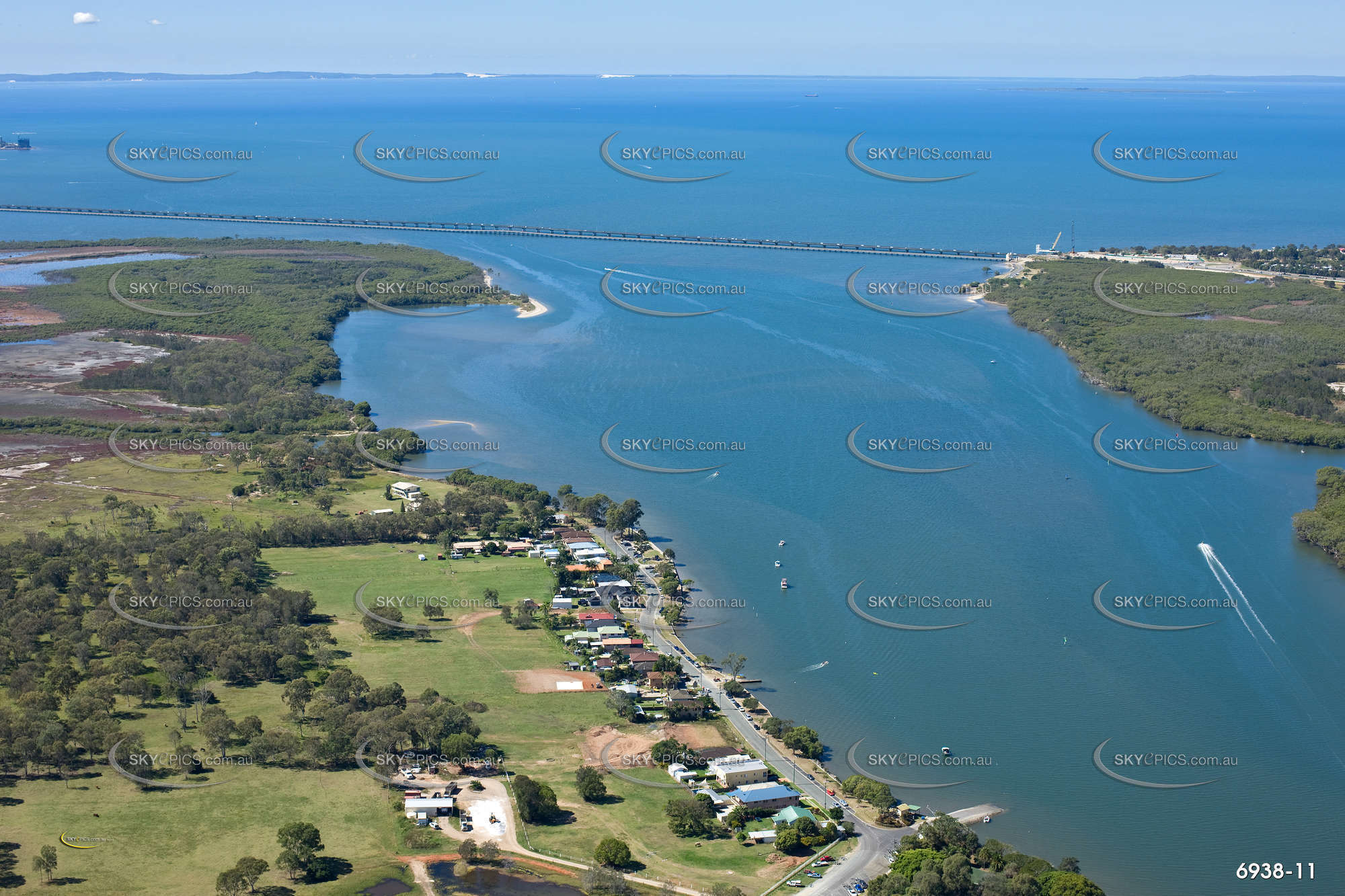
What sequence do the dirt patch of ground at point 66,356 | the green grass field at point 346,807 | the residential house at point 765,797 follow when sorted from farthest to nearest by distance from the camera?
the dirt patch of ground at point 66,356
the residential house at point 765,797
the green grass field at point 346,807

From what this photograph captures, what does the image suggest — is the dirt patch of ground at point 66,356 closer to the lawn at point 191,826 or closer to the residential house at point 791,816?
the lawn at point 191,826

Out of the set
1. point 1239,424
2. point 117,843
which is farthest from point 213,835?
point 1239,424

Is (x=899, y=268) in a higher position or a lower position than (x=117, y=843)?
higher

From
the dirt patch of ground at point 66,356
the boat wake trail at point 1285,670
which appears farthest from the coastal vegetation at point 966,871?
the dirt patch of ground at point 66,356

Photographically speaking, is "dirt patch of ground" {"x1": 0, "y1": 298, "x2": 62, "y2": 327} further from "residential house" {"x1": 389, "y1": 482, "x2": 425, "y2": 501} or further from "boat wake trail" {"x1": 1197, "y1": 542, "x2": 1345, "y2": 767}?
"boat wake trail" {"x1": 1197, "y1": 542, "x2": 1345, "y2": 767}

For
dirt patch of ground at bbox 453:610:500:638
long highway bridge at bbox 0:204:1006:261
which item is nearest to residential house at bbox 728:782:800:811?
dirt patch of ground at bbox 453:610:500:638

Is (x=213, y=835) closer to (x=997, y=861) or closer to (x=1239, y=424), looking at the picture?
(x=997, y=861)
